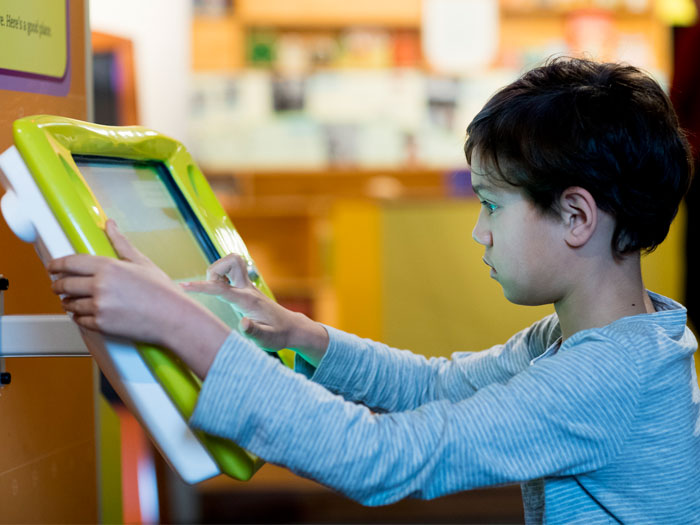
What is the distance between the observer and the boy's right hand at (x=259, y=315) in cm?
79

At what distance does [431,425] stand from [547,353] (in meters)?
0.27

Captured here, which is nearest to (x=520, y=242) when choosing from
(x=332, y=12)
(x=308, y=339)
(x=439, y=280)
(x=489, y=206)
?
(x=489, y=206)

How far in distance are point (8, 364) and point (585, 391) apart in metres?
0.54

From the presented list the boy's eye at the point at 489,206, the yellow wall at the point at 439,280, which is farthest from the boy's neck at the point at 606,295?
the yellow wall at the point at 439,280

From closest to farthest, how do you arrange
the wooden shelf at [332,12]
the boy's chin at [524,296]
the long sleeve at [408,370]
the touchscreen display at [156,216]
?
1. the touchscreen display at [156,216]
2. the boy's chin at [524,296]
3. the long sleeve at [408,370]
4. the wooden shelf at [332,12]

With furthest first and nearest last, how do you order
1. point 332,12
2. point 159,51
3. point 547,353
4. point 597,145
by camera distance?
point 332,12 → point 159,51 → point 547,353 → point 597,145

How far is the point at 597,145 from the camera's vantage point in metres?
0.81

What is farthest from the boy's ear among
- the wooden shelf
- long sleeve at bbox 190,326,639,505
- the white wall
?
the wooden shelf

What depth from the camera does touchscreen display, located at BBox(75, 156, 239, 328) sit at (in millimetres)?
738

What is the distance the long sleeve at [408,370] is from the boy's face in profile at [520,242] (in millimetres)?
196

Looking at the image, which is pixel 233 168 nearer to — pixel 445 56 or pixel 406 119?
pixel 406 119

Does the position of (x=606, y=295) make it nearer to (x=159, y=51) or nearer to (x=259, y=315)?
(x=259, y=315)

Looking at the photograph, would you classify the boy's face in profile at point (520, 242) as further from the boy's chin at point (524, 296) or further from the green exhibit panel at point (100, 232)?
the green exhibit panel at point (100, 232)

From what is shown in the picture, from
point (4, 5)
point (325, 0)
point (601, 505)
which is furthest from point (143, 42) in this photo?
point (601, 505)
